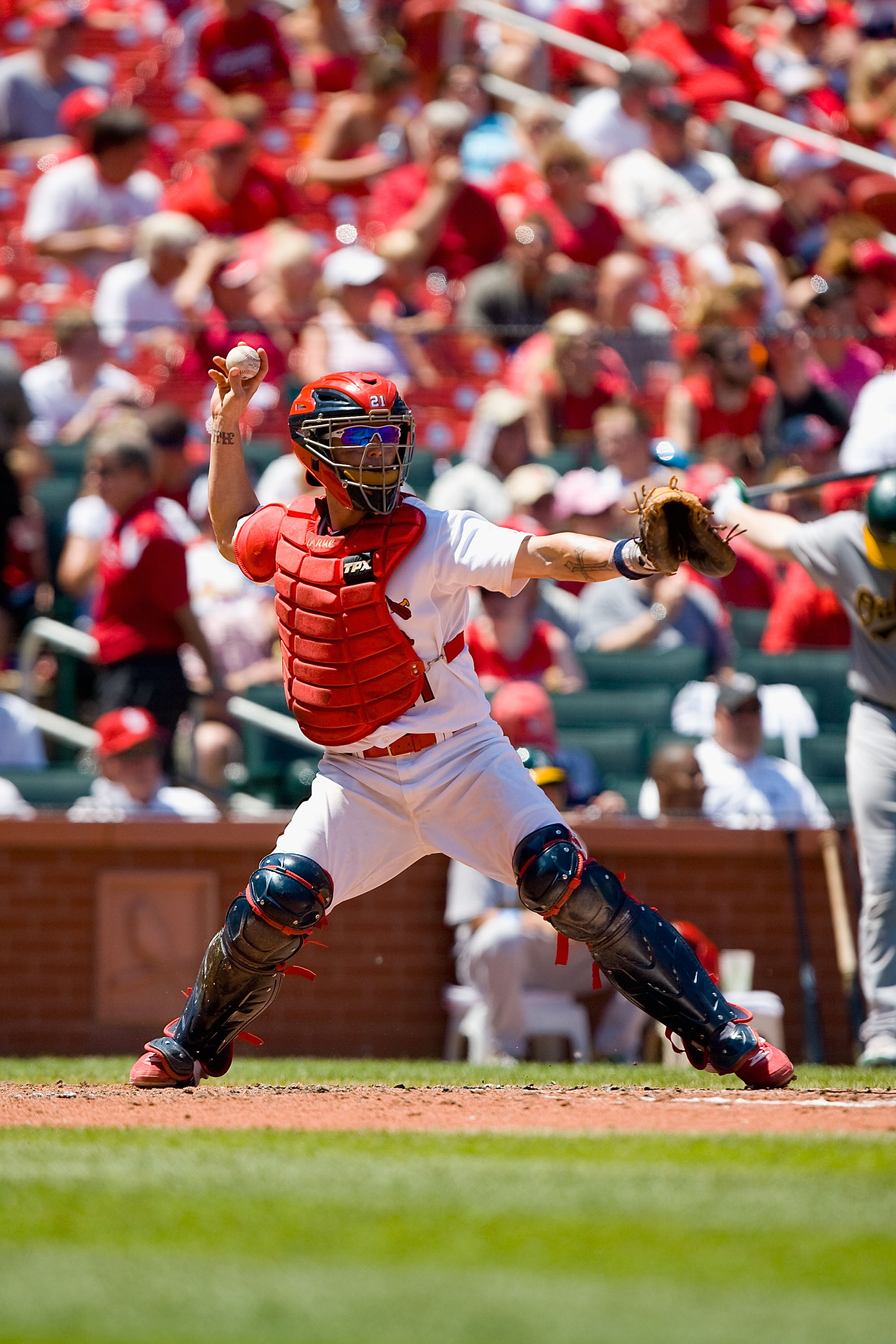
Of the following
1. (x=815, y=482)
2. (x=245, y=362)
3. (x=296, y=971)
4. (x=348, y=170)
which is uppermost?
(x=348, y=170)

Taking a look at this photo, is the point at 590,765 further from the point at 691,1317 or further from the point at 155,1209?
the point at 691,1317

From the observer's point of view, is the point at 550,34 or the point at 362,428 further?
the point at 550,34

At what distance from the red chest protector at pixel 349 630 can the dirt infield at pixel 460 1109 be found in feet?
3.31

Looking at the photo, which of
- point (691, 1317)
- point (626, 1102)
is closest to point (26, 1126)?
point (626, 1102)

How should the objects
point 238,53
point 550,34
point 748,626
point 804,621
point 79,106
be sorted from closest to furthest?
point 804,621 → point 748,626 → point 79,106 → point 238,53 → point 550,34

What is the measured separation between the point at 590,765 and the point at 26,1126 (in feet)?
13.9

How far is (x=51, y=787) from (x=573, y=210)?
18.5 ft

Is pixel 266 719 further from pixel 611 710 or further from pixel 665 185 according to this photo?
pixel 665 185

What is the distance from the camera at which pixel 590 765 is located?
27.9 ft

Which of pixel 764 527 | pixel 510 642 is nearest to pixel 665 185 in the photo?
pixel 510 642

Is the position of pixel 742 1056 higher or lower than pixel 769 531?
lower

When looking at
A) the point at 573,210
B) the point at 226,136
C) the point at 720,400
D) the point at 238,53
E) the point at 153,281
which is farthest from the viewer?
the point at 238,53

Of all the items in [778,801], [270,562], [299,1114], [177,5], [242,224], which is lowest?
[299,1114]

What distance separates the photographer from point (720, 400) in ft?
34.0
